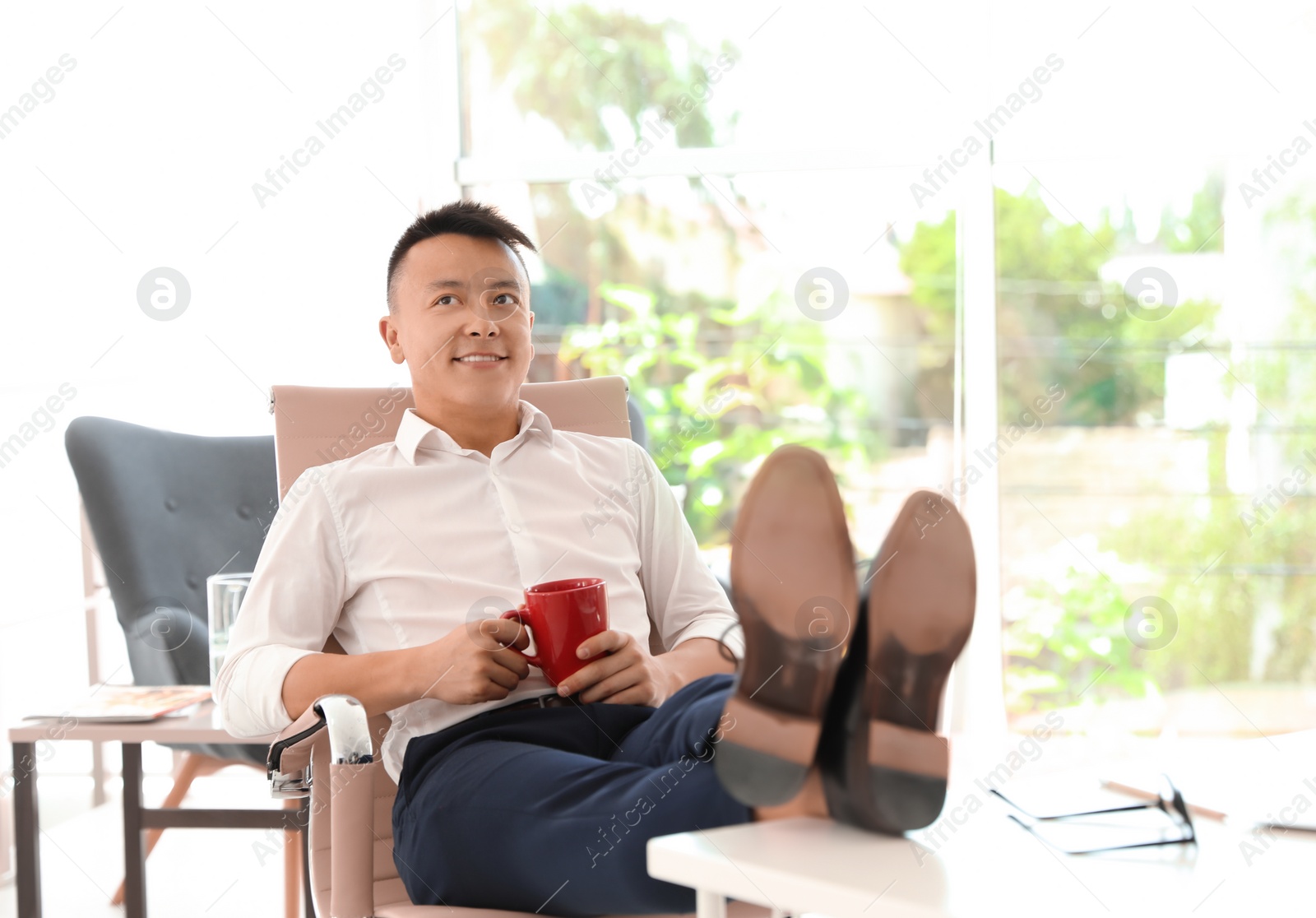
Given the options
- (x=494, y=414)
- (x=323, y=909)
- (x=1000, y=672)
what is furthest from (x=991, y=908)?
(x=1000, y=672)

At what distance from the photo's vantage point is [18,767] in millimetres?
1594

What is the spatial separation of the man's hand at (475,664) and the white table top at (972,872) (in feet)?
1.49

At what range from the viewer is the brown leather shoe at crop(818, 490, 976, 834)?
82 cm

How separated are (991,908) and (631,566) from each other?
0.95 m

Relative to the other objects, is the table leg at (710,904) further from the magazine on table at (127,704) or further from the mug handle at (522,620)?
the magazine on table at (127,704)

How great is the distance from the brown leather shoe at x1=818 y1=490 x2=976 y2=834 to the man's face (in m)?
0.85

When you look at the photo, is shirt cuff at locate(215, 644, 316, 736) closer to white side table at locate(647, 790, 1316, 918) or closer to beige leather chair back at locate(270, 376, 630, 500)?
beige leather chair back at locate(270, 376, 630, 500)

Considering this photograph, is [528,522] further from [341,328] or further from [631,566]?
[341,328]

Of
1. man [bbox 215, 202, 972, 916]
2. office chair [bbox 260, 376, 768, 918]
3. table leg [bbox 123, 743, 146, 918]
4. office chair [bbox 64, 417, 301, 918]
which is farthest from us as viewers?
office chair [bbox 64, 417, 301, 918]

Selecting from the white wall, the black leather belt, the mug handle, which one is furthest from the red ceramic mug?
the white wall

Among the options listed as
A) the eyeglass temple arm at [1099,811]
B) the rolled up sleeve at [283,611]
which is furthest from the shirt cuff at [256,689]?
the eyeglass temple arm at [1099,811]

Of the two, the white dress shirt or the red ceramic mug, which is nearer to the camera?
the red ceramic mug

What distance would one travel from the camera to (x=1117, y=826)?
3.00 ft

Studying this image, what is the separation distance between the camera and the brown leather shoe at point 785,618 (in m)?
0.82
